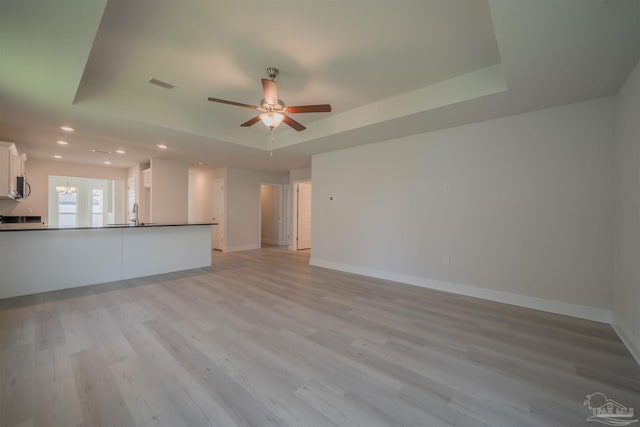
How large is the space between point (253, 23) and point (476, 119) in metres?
3.20

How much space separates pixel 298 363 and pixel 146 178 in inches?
280

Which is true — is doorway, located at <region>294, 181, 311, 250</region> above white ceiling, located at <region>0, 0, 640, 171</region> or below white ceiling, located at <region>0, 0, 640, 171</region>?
below

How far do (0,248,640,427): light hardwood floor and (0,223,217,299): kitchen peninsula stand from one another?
1.26 ft

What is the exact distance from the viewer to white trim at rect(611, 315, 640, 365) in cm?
222

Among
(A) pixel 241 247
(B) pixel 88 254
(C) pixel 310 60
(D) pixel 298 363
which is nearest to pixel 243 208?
(A) pixel 241 247

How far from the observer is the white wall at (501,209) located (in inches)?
120

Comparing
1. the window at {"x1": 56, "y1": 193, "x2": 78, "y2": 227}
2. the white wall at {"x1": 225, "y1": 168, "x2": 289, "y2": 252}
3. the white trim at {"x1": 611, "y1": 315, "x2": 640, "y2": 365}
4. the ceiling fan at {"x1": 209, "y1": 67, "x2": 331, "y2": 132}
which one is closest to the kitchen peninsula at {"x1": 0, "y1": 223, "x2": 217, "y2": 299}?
the white wall at {"x1": 225, "y1": 168, "x2": 289, "y2": 252}

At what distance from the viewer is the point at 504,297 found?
356 centimetres

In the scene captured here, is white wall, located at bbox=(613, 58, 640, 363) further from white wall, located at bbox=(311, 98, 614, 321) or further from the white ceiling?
the white ceiling

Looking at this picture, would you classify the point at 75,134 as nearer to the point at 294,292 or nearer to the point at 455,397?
the point at 294,292

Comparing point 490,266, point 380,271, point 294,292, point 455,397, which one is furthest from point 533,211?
point 294,292

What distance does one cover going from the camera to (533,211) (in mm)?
3393

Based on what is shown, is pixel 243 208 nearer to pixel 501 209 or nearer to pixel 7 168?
pixel 7 168

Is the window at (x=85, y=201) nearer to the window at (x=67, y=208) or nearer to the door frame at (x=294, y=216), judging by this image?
the window at (x=67, y=208)
